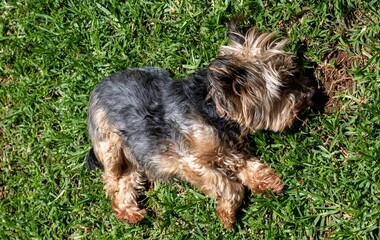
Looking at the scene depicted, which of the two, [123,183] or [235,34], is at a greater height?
[235,34]

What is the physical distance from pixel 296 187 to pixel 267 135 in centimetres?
62

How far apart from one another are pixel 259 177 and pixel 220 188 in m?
0.42

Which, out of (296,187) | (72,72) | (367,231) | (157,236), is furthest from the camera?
(72,72)

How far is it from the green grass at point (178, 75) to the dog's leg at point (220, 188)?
0.68 feet

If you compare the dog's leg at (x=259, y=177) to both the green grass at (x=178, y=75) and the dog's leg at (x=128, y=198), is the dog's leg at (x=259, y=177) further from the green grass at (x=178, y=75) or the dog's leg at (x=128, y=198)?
the dog's leg at (x=128, y=198)

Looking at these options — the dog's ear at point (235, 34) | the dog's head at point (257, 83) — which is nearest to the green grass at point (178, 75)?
the dog's head at point (257, 83)

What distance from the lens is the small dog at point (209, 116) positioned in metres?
5.06

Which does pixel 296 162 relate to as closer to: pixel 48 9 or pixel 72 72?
pixel 72 72

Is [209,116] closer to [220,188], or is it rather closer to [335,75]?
[220,188]

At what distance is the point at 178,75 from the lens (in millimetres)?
6309

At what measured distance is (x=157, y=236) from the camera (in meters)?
6.21

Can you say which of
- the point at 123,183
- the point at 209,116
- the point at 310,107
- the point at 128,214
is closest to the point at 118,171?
the point at 123,183

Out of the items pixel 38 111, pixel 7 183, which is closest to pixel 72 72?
pixel 38 111

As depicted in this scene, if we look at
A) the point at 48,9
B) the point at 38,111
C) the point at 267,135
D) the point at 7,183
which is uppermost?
the point at 48,9
